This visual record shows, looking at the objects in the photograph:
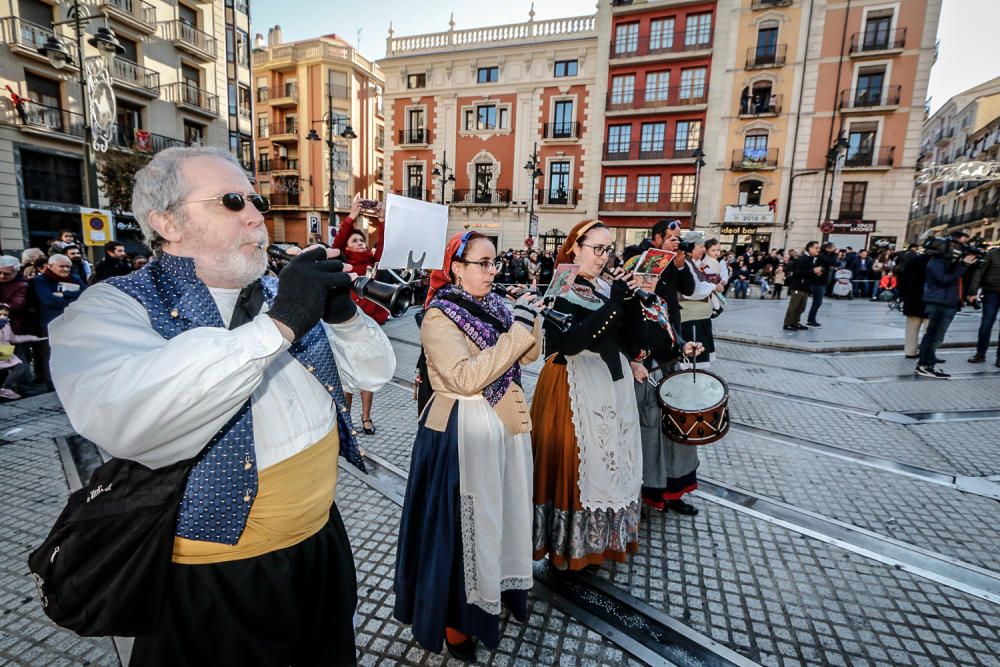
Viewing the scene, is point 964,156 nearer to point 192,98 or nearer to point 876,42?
point 876,42


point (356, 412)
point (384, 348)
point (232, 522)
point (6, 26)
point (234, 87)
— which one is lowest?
point (356, 412)

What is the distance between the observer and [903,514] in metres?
3.40

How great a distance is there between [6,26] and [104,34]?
1253 centimetres

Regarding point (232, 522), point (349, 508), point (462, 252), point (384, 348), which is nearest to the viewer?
point (232, 522)

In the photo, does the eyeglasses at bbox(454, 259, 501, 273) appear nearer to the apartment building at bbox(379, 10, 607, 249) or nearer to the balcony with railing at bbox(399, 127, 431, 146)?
the apartment building at bbox(379, 10, 607, 249)

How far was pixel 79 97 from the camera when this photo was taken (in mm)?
Result: 17859

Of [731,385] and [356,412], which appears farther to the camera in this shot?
[731,385]

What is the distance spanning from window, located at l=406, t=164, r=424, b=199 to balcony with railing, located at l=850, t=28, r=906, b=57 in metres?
24.6

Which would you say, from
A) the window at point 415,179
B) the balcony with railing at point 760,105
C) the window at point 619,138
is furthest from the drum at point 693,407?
the window at point 415,179

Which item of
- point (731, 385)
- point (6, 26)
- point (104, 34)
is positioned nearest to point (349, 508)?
point (731, 385)

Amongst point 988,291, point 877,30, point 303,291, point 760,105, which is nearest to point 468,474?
point 303,291

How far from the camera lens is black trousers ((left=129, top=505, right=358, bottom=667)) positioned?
50.5 inches

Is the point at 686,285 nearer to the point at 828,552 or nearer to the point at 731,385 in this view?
the point at 828,552

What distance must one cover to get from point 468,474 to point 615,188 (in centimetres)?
2911
